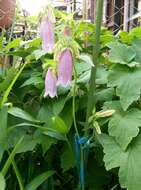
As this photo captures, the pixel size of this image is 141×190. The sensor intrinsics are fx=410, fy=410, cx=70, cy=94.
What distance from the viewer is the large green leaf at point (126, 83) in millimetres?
782

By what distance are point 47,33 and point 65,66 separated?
89mm

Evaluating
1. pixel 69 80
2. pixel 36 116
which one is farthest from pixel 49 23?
pixel 36 116

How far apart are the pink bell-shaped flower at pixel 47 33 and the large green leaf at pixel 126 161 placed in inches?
8.4

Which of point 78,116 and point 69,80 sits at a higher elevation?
point 69,80

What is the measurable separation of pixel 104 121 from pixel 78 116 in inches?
4.4

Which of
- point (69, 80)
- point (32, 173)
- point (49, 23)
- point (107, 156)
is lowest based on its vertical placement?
point (32, 173)

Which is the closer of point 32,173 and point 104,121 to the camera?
point 104,121

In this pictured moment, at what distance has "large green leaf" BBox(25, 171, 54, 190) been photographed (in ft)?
2.73

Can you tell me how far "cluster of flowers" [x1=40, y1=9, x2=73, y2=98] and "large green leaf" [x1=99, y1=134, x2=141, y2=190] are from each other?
5.4 inches

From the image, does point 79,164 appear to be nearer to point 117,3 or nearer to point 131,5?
point 131,5

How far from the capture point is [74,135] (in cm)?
88

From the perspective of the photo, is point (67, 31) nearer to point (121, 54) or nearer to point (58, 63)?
point (58, 63)

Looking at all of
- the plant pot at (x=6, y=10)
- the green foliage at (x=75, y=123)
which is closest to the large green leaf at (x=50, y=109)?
the green foliage at (x=75, y=123)

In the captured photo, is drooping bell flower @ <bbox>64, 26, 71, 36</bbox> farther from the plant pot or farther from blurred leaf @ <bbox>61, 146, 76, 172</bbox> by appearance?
the plant pot
